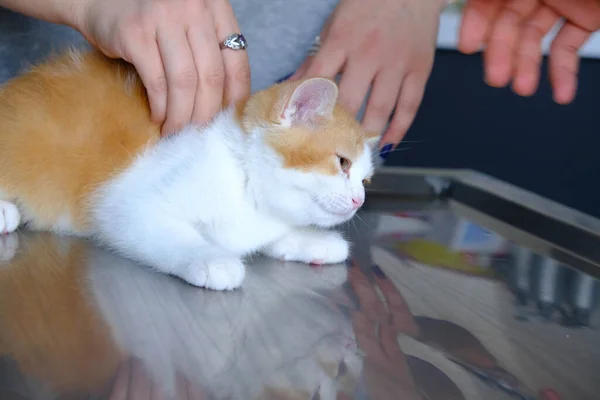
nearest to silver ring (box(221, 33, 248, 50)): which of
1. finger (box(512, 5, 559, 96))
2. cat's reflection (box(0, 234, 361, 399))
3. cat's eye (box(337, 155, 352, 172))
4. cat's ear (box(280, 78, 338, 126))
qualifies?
cat's ear (box(280, 78, 338, 126))

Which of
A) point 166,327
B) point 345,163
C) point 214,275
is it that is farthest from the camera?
point 345,163

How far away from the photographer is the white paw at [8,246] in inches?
32.6

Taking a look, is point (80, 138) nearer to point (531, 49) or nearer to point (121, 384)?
point (121, 384)

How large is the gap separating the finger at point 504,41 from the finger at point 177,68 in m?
0.45

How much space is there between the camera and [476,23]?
1057 millimetres

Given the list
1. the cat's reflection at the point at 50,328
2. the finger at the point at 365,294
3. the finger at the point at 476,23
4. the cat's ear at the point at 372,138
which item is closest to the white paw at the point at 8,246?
the cat's reflection at the point at 50,328

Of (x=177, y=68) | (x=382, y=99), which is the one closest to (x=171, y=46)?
(x=177, y=68)

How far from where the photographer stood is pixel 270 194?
93 centimetres

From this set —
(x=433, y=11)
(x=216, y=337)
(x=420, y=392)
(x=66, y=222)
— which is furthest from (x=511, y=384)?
(x=433, y=11)

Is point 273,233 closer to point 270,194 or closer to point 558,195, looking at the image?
point 270,194

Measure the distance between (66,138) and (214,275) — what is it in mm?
331

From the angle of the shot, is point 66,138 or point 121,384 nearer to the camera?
point 121,384

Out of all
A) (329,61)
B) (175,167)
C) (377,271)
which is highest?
(329,61)

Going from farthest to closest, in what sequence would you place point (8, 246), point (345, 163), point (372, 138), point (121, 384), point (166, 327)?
point (372, 138)
point (345, 163)
point (8, 246)
point (166, 327)
point (121, 384)
